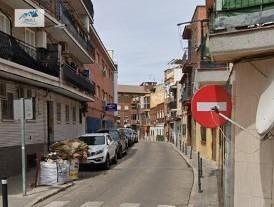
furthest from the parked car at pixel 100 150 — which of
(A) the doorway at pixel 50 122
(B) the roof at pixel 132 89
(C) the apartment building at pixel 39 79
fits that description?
(B) the roof at pixel 132 89

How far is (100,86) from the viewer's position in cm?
5103

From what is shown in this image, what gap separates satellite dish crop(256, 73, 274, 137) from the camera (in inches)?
229

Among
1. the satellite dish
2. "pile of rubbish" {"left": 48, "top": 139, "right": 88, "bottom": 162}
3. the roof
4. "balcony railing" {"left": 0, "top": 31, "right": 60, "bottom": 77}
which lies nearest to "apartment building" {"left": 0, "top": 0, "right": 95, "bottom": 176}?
"balcony railing" {"left": 0, "top": 31, "right": 60, "bottom": 77}

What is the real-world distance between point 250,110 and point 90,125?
37246 mm

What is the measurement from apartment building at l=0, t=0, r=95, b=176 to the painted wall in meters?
11.3

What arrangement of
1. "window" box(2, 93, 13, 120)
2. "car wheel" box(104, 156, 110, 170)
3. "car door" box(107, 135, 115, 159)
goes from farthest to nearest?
"car door" box(107, 135, 115, 159) < "car wheel" box(104, 156, 110, 170) < "window" box(2, 93, 13, 120)

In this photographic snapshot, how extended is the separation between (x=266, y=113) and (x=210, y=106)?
140 cm

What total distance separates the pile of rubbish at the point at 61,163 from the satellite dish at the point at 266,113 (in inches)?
443

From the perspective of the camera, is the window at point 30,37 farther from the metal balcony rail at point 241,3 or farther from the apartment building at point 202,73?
the metal balcony rail at point 241,3

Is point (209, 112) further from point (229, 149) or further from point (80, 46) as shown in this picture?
point (80, 46)

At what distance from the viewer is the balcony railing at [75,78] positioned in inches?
1115

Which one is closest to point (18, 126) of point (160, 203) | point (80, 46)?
point (160, 203)

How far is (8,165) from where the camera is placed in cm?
1927

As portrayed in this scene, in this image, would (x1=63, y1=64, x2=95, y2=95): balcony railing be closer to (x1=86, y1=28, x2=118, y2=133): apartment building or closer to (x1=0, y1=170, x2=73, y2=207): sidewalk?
(x1=86, y1=28, x2=118, y2=133): apartment building
